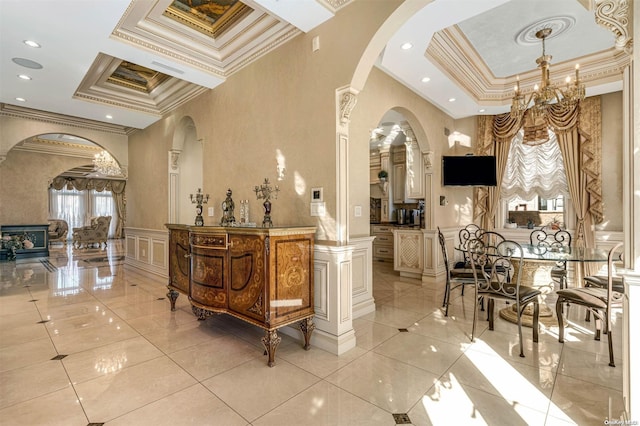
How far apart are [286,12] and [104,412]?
3556 mm

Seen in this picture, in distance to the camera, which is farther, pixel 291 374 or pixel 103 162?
pixel 103 162

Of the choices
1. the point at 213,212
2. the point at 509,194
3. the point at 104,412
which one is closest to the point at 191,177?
the point at 213,212

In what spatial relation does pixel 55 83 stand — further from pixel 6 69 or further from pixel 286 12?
pixel 286 12

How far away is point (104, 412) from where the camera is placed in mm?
1985

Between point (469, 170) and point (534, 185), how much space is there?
126cm

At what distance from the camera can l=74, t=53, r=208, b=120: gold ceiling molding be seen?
470 cm

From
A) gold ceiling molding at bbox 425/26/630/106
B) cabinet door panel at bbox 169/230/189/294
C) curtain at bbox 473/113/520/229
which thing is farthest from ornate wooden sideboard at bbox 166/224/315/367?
curtain at bbox 473/113/520/229

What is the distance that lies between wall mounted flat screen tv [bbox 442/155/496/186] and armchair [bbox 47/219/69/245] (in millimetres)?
15784

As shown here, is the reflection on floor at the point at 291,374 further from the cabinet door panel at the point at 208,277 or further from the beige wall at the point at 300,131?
the beige wall at the point at 300,131

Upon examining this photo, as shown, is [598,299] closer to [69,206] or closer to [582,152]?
[582,152]

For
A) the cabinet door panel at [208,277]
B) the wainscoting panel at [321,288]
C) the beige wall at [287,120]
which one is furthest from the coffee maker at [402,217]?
the cabinet door panel at [208,277]

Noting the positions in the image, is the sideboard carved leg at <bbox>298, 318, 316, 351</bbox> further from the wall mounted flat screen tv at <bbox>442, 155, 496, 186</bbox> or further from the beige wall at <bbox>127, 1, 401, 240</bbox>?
the wall mounted flat screen tv at <bbox>442, 155, 496, 186</bbox>

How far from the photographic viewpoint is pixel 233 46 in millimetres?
3857

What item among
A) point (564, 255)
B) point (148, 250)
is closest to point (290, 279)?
point (564, 255)
